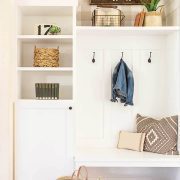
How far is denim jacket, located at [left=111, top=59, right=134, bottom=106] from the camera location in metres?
3.56

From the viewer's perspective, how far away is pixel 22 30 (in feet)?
11.8

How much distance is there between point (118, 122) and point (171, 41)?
1010mm

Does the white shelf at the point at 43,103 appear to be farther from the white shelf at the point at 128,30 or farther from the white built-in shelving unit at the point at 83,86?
the white shelf at the point at 128,30

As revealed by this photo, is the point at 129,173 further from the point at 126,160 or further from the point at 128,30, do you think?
the point at 128,30

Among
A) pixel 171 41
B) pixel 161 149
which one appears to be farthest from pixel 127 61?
pixel 161 149

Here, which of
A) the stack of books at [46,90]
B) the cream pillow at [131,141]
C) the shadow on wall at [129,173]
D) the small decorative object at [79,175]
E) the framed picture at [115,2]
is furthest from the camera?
the shadow on wall at [129,173]

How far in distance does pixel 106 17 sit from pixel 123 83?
68cm

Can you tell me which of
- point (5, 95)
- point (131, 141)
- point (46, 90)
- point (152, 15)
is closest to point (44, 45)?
point (46, 90)

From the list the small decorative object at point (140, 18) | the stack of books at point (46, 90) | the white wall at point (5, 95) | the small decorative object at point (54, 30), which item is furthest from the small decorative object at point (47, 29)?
the small decorative object at point (140, 18)

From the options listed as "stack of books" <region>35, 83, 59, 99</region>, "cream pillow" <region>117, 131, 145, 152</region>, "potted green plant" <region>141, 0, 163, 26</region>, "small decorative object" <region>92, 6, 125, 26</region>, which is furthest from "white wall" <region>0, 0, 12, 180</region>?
"potted green plant" <region>141, 0, 163, 26</region>

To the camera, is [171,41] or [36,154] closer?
[36,154]

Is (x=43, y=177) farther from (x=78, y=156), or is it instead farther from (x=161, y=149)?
(x=161, y=149)

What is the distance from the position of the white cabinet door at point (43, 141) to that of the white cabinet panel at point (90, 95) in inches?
19.4

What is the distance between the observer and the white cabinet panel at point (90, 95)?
3.74m
